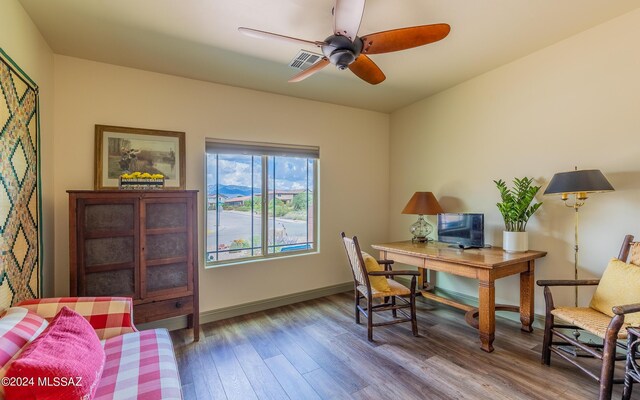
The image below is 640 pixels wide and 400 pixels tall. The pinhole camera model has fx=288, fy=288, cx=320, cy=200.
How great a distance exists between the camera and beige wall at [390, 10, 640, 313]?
2299 millimetres

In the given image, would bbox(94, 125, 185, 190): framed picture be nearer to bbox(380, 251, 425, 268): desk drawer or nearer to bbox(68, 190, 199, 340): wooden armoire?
bbox(68, 190, 199, 340): wooden armoire

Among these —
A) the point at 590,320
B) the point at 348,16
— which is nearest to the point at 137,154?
the point at 348,16

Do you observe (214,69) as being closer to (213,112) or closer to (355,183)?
(213,112)

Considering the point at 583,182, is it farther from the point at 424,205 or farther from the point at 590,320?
the point at 424,205

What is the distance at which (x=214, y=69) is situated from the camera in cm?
290

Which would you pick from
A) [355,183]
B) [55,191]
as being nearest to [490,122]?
[355,183]

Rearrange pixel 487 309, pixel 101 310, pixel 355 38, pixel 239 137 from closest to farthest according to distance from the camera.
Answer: pixel 355 38, pixel 101 310, pixel 487 309, pixel 239 137

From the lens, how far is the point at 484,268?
2.37 metres

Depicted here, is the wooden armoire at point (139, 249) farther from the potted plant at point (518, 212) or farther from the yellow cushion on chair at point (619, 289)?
the yellow cushion on chair at point (619, 289)

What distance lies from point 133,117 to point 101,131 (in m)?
0.30

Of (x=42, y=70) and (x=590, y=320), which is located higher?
(x=42, y=70)

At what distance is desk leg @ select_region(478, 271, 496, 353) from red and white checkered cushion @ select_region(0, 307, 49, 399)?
2.86 meters

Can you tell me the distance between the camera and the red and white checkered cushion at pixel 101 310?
177 cm

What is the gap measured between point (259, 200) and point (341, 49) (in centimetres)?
219
